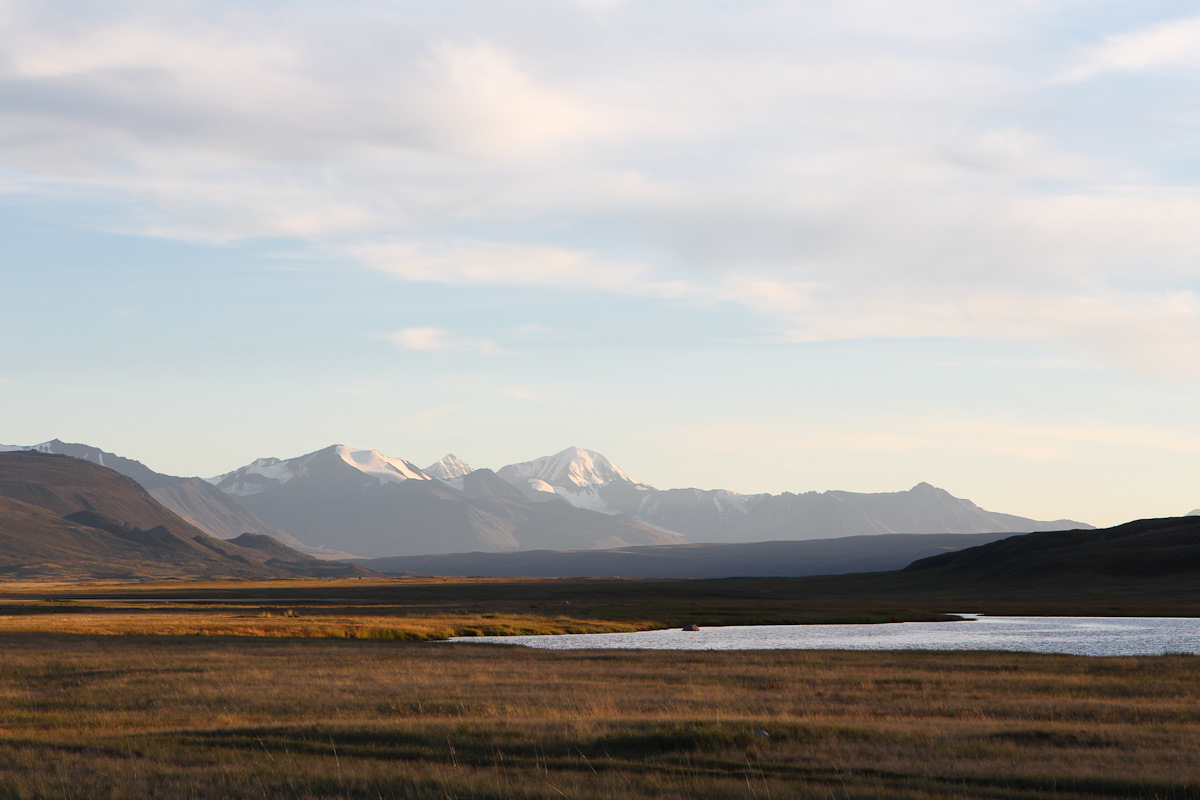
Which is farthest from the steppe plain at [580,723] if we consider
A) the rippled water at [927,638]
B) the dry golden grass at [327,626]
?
the dry golden grass at [327,626]

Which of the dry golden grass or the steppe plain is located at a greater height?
the steppe plain

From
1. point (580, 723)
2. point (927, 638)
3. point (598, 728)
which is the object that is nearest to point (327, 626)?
point (927, 638)

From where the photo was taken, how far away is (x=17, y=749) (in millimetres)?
25531

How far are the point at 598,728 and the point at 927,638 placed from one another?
57.3 m

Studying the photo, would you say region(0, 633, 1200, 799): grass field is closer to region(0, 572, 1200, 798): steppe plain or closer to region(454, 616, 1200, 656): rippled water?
region(0, 572, 1200, 798): steppe plain

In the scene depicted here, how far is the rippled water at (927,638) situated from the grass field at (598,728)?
15.2 m

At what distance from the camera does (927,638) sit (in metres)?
78.4

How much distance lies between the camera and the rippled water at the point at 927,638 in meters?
68.7

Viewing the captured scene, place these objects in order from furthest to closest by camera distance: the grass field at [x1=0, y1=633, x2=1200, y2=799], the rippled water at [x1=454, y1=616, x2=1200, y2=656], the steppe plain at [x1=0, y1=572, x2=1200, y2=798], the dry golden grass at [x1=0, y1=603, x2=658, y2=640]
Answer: the dry golden grass at [x1=0, y1=603, x2=658, y2=640]
the rippled water at [x1=454, y1=616, x2=1200, y2=656]
the steppe plain at [x1=0, y1=572, x2=1200, y2=798]
the grass field at [x1=0, y1=633, x2=1200, y2=799]

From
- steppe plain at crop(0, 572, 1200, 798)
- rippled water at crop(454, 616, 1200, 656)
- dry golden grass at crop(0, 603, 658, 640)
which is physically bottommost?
dry golden grass at crop(0, 603, 658, 640)

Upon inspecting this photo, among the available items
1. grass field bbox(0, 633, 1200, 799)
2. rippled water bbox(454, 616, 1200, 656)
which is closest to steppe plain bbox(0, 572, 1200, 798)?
grass field bbox(0, 633, 1200, 799)

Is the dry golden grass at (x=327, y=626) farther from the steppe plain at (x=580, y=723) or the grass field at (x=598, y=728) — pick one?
the grass field at (x=598, y=728)

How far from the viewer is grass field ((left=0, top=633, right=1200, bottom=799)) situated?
2022 cm

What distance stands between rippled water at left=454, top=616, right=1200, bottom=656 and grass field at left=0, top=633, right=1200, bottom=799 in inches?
597
